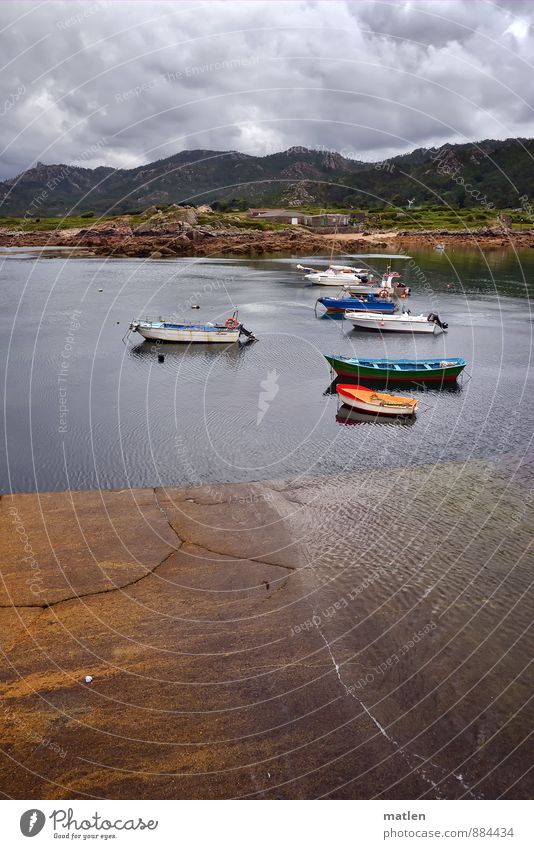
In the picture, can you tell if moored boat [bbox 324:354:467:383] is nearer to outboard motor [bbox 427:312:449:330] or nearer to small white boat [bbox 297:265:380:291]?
outboard motor [bbox 427:312:449:330]

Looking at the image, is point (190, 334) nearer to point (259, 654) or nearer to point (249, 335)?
point (249, 335)

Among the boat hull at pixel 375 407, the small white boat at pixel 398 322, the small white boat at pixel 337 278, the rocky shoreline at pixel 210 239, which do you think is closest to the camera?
the boat hull at pixel 375 407

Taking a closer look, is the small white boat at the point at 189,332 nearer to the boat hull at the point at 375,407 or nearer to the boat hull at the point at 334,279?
the boat hull at the point at 375,407

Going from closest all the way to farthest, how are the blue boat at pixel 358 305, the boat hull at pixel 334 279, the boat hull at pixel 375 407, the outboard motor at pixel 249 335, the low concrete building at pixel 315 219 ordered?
1. the boat hull at pixel 375 407
2. the outboard motor at pixel 249 335
3. the blue boat at pixel 358 305
4. the boat hull at pixel 334 279
5. the low concrete building at pixel 315 219

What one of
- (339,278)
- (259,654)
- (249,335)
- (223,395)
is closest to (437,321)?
(249,335)

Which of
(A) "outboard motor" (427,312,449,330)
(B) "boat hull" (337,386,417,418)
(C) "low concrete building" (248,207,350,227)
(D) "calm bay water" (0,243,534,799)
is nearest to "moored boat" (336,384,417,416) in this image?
(B) "boat hull" (337,386,417,418)

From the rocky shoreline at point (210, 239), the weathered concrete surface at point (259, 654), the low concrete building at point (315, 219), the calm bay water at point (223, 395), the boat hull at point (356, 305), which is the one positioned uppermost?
the low concrete building at point (315, 219)

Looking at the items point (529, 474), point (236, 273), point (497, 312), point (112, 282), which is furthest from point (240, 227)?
point (529, 474)

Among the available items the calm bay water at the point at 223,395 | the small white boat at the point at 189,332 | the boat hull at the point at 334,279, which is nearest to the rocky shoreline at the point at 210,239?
the boat hull at the point at 334,279
